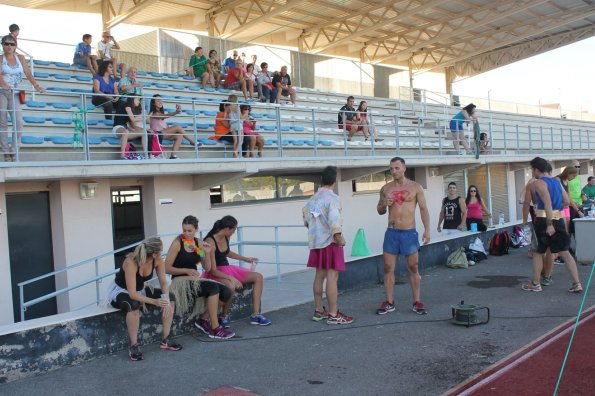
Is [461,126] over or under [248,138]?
over

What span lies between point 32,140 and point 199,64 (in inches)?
275

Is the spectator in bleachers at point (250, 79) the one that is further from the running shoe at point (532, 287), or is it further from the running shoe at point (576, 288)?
the running shoe at point (576, 288)

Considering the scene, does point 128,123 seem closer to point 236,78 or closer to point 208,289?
point 208,289

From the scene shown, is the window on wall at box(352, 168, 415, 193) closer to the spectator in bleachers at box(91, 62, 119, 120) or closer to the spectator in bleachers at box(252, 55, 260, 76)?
the spectator in bleachers at box(252, 55, 260, 76)

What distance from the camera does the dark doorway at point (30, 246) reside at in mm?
8797

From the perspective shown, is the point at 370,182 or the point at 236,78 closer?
the point at 370,182

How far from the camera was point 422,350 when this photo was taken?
6.04 m

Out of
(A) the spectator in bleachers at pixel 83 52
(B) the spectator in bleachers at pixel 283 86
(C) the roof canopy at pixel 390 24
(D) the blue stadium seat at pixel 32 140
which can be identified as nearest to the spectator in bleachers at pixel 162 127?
(D) the blue stadium seat at pixel 32 140

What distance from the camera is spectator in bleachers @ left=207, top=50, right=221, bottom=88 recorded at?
15.2 metres

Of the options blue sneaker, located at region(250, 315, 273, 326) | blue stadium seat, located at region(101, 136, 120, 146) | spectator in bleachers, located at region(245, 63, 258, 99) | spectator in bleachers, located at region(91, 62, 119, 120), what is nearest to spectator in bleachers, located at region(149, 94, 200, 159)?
blue stadium seat, located at region(101, 136, 120, 146)

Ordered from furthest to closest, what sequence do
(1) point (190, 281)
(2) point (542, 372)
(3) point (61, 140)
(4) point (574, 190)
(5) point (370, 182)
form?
(5) point (370, 182), (4) point (574, 190), (3) point (61, 140), (1) point (190, 281), (2) point (542, 372)

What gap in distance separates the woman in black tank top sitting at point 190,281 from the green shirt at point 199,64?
9499 mm

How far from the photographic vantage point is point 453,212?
39.8 ft

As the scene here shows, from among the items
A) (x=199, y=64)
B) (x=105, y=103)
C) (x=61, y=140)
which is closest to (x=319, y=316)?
(x=61, y=140)
